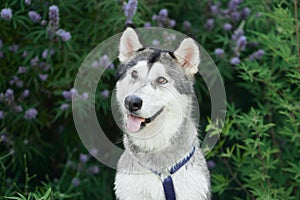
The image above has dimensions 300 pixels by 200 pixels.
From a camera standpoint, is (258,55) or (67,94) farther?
(258,55)

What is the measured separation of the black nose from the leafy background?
0.97 meters

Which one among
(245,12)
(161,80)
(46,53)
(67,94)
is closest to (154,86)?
(161,80)

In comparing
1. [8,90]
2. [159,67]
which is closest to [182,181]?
[159,67]

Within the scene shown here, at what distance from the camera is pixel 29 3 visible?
3.55 m

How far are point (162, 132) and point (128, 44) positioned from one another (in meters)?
0.50

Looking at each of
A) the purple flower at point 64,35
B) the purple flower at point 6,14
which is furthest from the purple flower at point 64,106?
the purple flower at point 6,14

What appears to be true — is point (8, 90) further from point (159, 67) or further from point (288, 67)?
point (288, 67)

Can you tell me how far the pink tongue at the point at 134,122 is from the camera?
2.61 metres

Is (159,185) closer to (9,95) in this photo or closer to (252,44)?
(9,95)

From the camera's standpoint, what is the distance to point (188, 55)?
9.09ft

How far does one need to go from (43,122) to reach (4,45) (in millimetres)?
643

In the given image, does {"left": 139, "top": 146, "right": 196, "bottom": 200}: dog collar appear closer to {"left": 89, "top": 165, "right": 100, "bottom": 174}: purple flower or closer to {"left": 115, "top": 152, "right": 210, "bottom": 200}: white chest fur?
{"left": 115, "top": 152, "right": 210, "bottom": 200}: white chest fur

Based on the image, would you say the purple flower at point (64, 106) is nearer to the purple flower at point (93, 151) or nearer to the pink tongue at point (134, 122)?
Answer: the purple flower at point (93, 151)

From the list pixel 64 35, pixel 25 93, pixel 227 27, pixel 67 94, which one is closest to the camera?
pixel 64 35
